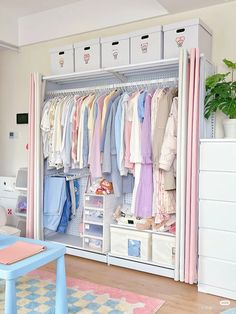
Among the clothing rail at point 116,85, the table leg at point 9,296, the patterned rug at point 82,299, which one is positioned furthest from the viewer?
the clothing rail at point 116,85

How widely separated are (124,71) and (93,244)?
70.6 inches

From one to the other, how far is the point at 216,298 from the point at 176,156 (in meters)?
1.17

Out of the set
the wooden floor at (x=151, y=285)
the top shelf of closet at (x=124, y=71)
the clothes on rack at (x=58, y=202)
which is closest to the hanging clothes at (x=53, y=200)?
the clothes on rack at (x=58, y=202)

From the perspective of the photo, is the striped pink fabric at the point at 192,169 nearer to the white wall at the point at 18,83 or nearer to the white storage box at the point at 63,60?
the white wall at the point at 18,83

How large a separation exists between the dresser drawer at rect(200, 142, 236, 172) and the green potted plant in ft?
1.03

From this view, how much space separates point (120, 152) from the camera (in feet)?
10.0

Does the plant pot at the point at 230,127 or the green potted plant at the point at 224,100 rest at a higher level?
the green potted plant at the point at 224,100

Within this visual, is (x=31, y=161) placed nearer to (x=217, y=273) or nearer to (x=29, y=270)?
(x=29, y=270)

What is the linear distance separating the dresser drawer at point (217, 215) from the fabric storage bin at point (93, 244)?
3.79 ft

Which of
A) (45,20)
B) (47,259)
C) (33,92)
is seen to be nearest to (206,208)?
(47,259)

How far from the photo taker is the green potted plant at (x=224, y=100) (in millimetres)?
2719

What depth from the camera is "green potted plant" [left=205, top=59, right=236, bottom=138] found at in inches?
107

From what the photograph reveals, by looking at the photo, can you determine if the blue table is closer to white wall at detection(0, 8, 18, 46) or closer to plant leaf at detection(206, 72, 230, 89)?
plant leaf at detection(206, 72, 230, 89)

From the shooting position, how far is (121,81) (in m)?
3.48
